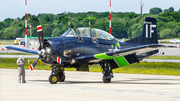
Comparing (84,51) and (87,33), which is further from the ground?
(87,33)

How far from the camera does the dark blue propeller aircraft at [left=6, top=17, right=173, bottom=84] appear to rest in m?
17.6

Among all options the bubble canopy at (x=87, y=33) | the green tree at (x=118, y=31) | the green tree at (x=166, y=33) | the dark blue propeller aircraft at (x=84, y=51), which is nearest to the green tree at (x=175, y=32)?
the green tree at (x=166, y=33)

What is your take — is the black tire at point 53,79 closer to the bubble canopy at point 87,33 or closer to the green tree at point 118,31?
the bubble canopy at point 87,33

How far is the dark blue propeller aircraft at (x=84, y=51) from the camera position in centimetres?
1761

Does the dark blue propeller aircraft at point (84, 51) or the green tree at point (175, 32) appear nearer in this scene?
the dark blue propeller aircraft at point (84, 51)

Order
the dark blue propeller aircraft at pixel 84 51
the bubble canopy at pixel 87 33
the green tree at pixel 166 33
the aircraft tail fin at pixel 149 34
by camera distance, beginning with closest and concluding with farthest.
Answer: the dark blue propeller aircraft at pixel 84 51 → the bubble canopy at pixel 87 33 → the aircraft tail fin at pixel 149 34 → the green tree at pixel 166 33

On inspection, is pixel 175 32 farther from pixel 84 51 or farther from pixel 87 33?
pixel 84 51

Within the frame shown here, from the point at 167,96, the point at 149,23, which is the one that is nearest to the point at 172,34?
the point at 149,23

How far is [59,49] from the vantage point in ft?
58.2

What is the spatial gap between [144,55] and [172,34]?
120696 millimetres

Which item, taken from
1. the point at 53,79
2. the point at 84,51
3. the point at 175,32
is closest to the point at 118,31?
the point at 175,32

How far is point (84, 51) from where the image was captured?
18.8 metres

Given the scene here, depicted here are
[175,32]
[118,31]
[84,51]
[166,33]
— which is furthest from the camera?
[118,31]

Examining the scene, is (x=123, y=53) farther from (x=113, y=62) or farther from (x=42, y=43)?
(x=42, y=43)
